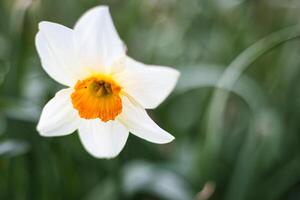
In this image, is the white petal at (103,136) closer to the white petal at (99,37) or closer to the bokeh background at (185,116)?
the white petal at (99,37)

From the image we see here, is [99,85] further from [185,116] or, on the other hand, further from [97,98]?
[185,116]

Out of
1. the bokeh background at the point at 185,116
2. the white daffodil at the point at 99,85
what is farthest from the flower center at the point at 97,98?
the bokeh background at the point at 185,116

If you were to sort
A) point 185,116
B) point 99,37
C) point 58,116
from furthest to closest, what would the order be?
1. point 185,116
2. point 58,116
3. point 99,37

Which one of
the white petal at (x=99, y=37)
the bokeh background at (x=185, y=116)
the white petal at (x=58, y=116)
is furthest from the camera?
the bokeh background at (x=185, y=116)

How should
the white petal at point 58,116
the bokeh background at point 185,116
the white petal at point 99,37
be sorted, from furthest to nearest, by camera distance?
1. the bokeh background at point 185,116
2. the white petal at point 58,116
3. the white petal at point 99,37

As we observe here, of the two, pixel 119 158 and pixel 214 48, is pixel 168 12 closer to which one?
pixel 214 48

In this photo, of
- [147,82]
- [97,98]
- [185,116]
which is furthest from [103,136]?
[185,116]

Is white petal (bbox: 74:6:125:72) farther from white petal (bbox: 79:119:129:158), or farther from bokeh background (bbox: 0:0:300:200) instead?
bokeh background (bbox: 0:0:300:200)
